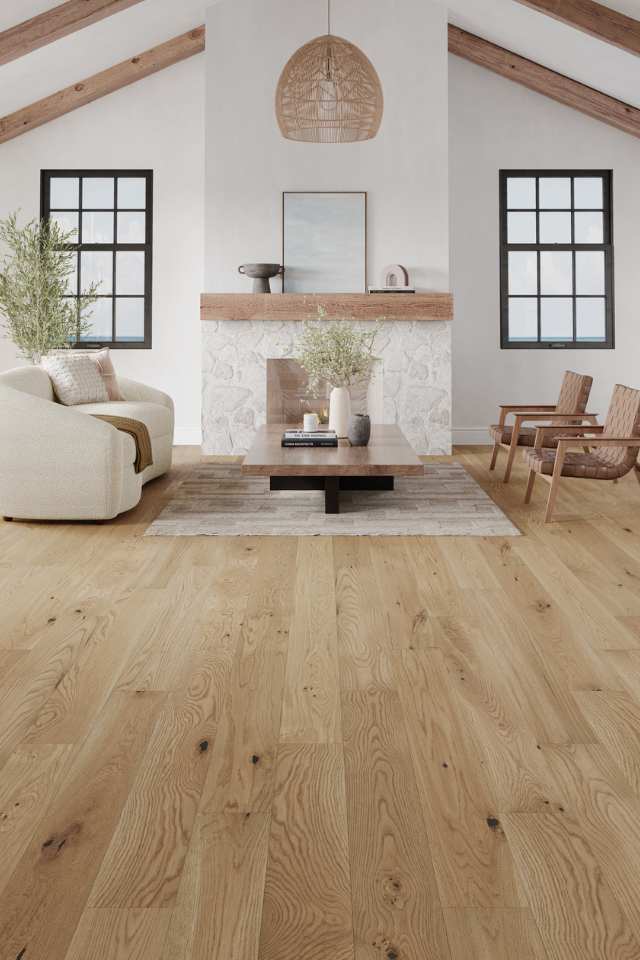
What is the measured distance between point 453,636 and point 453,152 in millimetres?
6894

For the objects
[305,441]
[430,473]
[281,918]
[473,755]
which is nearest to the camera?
[281,918]

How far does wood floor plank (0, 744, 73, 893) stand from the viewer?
184 cm

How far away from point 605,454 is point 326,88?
2.69 m

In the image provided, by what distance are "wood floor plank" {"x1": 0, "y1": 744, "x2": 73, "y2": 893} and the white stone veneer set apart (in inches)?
239

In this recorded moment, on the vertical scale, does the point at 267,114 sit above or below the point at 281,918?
above

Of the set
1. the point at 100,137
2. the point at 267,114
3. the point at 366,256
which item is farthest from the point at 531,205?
the point at 100,137

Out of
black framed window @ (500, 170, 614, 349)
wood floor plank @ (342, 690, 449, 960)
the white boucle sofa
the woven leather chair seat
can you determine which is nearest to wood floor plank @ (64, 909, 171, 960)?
wood floor plank @ (342, 690, 449, 960)

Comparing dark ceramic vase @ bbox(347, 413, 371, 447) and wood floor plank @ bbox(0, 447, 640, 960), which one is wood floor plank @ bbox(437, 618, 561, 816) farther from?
dark ceramic vase @ bbox(347, 413, 371, 447)

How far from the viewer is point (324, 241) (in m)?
8.30

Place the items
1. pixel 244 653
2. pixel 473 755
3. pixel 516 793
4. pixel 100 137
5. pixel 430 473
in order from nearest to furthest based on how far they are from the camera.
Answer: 1. pixel 516 793
2. pixel 473 755
3. pixel 244 653
4. pixel 430 473
5. pixel 100 137

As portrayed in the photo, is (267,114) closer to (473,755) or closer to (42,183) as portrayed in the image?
(42,183)

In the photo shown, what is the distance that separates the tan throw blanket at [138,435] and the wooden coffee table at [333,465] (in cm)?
66

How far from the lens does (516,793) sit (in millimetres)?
2082

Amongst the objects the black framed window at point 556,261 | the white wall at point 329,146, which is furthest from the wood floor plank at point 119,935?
the black framed window at point 556,261
